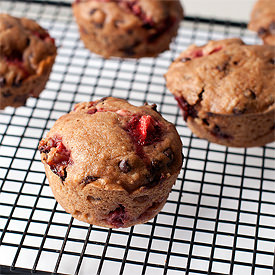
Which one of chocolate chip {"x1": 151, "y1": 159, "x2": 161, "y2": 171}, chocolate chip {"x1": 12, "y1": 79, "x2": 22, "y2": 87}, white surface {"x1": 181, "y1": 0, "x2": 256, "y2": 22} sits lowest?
white surface {"x1": 181, "y1": 0, "x2": 256, "y2": 22}

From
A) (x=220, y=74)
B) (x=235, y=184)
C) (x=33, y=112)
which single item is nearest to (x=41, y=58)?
(x=33, y=112)

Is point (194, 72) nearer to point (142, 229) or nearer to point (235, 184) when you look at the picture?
point (235, 184)

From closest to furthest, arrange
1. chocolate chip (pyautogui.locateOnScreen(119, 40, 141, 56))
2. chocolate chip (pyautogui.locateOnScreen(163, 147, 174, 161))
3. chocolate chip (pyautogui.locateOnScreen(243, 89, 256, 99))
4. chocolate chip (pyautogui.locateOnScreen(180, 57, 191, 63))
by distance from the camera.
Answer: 1. chocolate chip (pyautogui.locateOnScreen(163, 147, 174, 161))
2. chocolate chip (pyautogui.locateOnScreen(243, 89, 256, 99))
3. chocolate chip (pyautogui.locateOnScreen(180, 57, 191, 63))
4. chocolate chip (pyautogui.locateOnScreen(119, 40, 141, 56))

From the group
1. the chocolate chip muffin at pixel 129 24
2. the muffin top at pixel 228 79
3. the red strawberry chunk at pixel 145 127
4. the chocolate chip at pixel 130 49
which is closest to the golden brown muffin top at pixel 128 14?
the chocolate chip muffin at pixel 129 24

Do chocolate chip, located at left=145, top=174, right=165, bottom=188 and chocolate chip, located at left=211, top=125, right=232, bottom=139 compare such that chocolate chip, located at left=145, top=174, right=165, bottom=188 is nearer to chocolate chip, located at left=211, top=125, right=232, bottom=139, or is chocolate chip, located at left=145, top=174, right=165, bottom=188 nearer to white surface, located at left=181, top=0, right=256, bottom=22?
chocolate chip, located at left=211, top=125, right=232, bottom=139

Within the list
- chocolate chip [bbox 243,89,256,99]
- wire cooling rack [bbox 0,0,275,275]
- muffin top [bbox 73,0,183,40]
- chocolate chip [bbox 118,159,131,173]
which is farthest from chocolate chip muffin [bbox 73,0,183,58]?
chocolate chip [bbox 118,159,131,173]

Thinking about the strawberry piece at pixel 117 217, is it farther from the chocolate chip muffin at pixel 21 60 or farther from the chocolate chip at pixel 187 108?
the chocolate chip muffin at pixel 21 60
